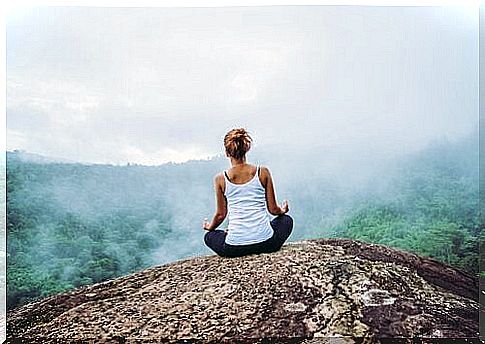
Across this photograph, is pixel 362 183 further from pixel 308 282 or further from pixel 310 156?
pixel 308 282

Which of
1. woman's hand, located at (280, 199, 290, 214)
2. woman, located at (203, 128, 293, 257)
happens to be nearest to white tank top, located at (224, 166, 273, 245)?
woman, located at (203, 128, 293, 257)

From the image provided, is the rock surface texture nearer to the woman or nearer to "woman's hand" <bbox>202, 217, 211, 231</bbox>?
the woman

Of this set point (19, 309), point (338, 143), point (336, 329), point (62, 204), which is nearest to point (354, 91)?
point (338, 143)

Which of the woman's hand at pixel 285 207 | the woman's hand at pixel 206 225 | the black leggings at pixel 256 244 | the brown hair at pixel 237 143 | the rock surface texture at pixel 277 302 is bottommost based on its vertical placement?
the rock surface texture at pixel 277 302

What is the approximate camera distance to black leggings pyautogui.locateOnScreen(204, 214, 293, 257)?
4.36 m

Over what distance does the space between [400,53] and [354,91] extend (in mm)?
338

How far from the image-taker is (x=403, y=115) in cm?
456

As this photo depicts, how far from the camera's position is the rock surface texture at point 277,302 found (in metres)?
3.92

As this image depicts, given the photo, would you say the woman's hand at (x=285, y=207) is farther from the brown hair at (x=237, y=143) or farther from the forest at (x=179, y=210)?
the brown hair at (x=237, y=143)

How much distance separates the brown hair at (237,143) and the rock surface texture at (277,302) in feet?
1.91

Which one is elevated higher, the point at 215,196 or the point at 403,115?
the point at 403,115

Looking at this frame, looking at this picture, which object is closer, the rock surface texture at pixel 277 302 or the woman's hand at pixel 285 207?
the rock surface texture at pixel 277 302

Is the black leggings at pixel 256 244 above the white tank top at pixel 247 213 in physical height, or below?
below

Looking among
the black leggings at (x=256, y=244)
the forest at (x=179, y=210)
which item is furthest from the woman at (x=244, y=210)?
the forest at (x=179, y=210)
